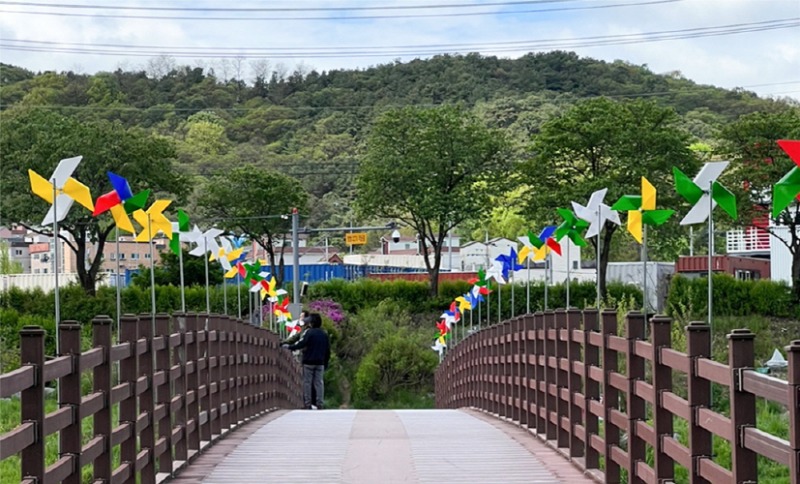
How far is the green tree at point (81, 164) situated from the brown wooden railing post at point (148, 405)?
37.3 metres

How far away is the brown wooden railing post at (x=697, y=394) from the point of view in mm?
5719

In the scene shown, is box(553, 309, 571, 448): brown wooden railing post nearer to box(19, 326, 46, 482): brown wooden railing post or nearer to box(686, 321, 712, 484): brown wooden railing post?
box(686, 321, 712, 484): brown wooden railing post

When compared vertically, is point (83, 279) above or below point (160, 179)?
below

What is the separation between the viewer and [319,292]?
1865 inches

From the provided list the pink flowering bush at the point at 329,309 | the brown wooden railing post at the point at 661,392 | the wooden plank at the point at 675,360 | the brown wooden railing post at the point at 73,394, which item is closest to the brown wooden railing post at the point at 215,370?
the brown wooden railing post at the point at 73,394

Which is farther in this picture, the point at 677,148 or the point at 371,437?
the point at 677,148

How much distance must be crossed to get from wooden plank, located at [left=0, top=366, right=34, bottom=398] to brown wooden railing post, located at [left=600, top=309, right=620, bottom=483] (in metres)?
4.12

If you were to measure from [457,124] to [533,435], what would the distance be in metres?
39.0

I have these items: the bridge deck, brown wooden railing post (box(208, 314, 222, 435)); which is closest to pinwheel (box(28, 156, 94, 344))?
the bridge deck

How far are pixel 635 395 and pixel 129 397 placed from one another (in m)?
2.90

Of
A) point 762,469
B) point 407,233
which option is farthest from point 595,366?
point 407,233

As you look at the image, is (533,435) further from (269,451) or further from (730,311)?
(730,311)

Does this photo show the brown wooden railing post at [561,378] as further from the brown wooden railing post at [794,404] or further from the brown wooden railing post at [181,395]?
the brown wooden railing post at [794,404]

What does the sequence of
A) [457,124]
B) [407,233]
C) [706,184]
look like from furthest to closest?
[407,233] → [457,124] → [706,184]
